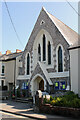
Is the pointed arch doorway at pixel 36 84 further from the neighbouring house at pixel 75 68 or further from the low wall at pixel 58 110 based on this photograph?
the low wall at pixel 58 110

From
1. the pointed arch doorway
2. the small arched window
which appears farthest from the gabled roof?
the pointed arch doorway

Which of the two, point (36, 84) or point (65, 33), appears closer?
point (65, 33)

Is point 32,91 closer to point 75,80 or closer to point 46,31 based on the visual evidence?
point 75,80

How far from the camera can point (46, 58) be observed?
811 inches

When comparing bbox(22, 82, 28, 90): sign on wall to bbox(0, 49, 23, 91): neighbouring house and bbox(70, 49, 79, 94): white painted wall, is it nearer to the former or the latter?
bbox(0, 49, 23, 91): neighbouring house

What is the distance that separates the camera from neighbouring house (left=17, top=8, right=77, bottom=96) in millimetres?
18312

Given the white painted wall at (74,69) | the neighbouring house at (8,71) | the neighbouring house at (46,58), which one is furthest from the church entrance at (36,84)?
the white painted wall at (74,69)

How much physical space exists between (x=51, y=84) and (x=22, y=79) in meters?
5.88

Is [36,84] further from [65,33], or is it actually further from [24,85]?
[65,33]

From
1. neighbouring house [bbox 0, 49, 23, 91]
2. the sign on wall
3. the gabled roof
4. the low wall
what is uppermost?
the gabled roof

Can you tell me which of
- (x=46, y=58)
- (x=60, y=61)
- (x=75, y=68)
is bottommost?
(x=75, y=68)

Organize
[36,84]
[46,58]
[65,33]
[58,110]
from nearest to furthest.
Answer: [58,110] → [46,58] → [65,33] → [36,84]

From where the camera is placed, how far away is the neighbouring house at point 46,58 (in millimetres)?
18312

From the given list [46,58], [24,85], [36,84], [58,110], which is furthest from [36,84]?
[58,110]
